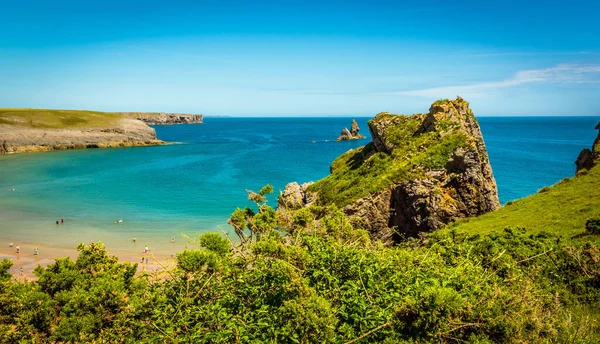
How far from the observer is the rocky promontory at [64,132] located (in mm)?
118625

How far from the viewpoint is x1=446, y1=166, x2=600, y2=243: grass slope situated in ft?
74.7

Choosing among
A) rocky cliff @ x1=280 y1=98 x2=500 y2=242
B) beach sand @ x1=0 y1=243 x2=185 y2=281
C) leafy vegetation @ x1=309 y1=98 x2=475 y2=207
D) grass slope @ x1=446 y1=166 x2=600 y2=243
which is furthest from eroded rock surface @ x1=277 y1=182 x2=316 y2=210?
grass slope @ x1=446 y1=166 x2=600 y2=243

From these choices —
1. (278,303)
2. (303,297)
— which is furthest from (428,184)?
(303,297)

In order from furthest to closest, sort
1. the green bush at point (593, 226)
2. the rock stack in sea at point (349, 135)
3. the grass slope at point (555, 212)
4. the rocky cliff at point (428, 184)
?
the rock stack in sea at point (349, 135)
the rocky cliff at point (428, 184)
the grass slope at point (555, 212)
the green bush at point (593, 226)

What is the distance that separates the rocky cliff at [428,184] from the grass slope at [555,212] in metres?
1.94

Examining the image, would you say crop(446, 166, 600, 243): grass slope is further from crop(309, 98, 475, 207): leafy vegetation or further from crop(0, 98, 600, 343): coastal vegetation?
crop(0, 98, 600, 343): coastal vegetation

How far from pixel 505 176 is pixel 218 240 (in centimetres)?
7196

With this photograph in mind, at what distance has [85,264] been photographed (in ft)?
35.2

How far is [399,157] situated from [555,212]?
41.8ft

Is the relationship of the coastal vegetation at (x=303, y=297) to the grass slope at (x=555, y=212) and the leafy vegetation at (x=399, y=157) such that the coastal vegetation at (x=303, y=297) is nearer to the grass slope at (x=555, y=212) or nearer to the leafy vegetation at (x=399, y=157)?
the grass slope at (x=555, y=212)

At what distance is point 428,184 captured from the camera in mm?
29891

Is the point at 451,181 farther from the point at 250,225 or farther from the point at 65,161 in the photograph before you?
the point at 65,161

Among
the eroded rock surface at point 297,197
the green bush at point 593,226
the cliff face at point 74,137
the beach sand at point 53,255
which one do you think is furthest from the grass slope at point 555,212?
the cliff face at point 74,137

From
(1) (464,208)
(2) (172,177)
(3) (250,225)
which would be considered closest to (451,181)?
(1) (464,208)
